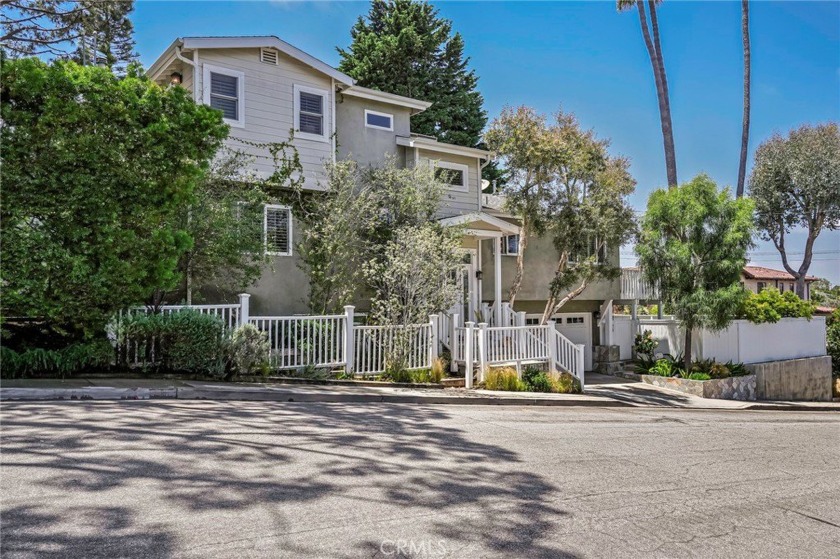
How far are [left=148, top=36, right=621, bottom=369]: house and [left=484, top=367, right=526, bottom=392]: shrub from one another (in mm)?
2916

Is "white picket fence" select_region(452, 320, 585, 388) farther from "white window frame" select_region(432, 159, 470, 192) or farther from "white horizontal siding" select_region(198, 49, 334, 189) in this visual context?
"white window frame" select_region(432, 159, 470, 192)

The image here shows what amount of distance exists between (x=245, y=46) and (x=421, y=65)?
17.5 meters

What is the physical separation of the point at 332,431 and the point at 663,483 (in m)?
3.84

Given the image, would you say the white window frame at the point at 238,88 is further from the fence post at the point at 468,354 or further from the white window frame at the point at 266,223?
the fence post at the point at 468,354

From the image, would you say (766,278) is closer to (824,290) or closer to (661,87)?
(824,290)

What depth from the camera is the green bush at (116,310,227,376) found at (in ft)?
32.9

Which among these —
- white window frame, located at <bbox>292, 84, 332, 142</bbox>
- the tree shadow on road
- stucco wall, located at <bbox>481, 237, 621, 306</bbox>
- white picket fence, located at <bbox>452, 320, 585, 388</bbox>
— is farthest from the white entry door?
the tree shadow on road

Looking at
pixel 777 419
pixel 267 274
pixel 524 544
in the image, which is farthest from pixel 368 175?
pixel 524 544

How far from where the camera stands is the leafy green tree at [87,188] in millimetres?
9180

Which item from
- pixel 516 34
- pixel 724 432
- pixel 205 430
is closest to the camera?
pixel 205 430

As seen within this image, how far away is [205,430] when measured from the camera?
22.0 feet

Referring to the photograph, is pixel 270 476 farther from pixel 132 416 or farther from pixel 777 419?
pixel 777 419

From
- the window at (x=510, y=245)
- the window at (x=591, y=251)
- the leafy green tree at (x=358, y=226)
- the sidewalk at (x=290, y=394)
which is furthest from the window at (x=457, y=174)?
the sidewalk at (x=290, y=394)

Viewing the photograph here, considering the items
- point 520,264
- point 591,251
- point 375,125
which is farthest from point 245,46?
point 591,251
